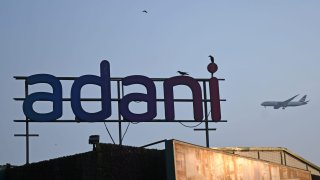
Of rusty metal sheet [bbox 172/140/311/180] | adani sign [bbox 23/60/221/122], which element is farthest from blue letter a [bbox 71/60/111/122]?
rusty metal sheet [bbox 172/140/311/180]

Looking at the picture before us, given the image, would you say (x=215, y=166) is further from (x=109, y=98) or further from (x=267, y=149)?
(x=267, y=149)

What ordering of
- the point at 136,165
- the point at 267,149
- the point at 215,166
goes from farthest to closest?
the point at 267,149, the point at 215,166, the point at 136,165

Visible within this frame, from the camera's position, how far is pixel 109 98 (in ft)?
84.5

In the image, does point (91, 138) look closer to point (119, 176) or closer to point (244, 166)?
point (119, 176)

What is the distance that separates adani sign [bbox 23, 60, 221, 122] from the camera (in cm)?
2473

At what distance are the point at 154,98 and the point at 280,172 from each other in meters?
6.80

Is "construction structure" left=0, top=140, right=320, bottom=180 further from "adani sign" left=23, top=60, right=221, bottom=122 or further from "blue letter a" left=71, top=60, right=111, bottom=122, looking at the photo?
"blue letter a" left=71, top=60, right=111, bottom=122

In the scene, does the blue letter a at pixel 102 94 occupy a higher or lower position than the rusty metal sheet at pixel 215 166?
higher

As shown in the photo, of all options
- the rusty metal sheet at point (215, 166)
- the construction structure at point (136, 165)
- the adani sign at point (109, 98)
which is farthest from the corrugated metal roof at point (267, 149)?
the construction structure at point (136, 165)

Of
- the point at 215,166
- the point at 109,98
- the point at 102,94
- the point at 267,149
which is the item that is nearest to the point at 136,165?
the point at 215,166

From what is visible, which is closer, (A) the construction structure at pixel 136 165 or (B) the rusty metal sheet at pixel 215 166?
(A) the construction structure at pixel 136 165

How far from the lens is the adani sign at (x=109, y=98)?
24.7 meters

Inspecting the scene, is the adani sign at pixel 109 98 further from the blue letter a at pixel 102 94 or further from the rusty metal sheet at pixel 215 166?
the rusty metal sheet at pixel 215 166

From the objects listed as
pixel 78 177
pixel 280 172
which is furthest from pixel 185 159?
pixel 280 172
